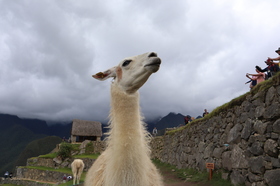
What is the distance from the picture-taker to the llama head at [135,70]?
6.07 feet

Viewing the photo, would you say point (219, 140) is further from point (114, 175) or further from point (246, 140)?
point (114, 175)

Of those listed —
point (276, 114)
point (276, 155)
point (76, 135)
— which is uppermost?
point (76, 135)

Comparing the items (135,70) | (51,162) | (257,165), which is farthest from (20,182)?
(135,70)

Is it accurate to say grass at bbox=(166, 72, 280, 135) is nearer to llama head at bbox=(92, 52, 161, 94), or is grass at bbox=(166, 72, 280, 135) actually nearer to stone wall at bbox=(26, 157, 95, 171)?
llama head at bbox=(92, 52, 161, 94)

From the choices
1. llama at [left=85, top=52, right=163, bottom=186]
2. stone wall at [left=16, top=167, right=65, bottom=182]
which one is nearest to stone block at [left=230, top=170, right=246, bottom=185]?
llama at [left=85, top=52, right=163, bottom=186]

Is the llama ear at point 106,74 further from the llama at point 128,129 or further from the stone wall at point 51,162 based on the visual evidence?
the stone wall at point 51,162

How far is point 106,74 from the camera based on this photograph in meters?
2.28

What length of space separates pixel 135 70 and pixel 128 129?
60cm

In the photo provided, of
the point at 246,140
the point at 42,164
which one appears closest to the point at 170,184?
the point at 246,140

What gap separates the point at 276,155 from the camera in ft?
12.0

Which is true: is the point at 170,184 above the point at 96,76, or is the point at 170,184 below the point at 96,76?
below

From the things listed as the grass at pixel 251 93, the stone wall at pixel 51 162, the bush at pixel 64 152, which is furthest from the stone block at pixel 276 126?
the bush at pixel 64 152

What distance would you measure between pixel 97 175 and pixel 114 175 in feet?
2.06

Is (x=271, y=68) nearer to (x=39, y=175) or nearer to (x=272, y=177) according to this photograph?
(x=272, y=177)
